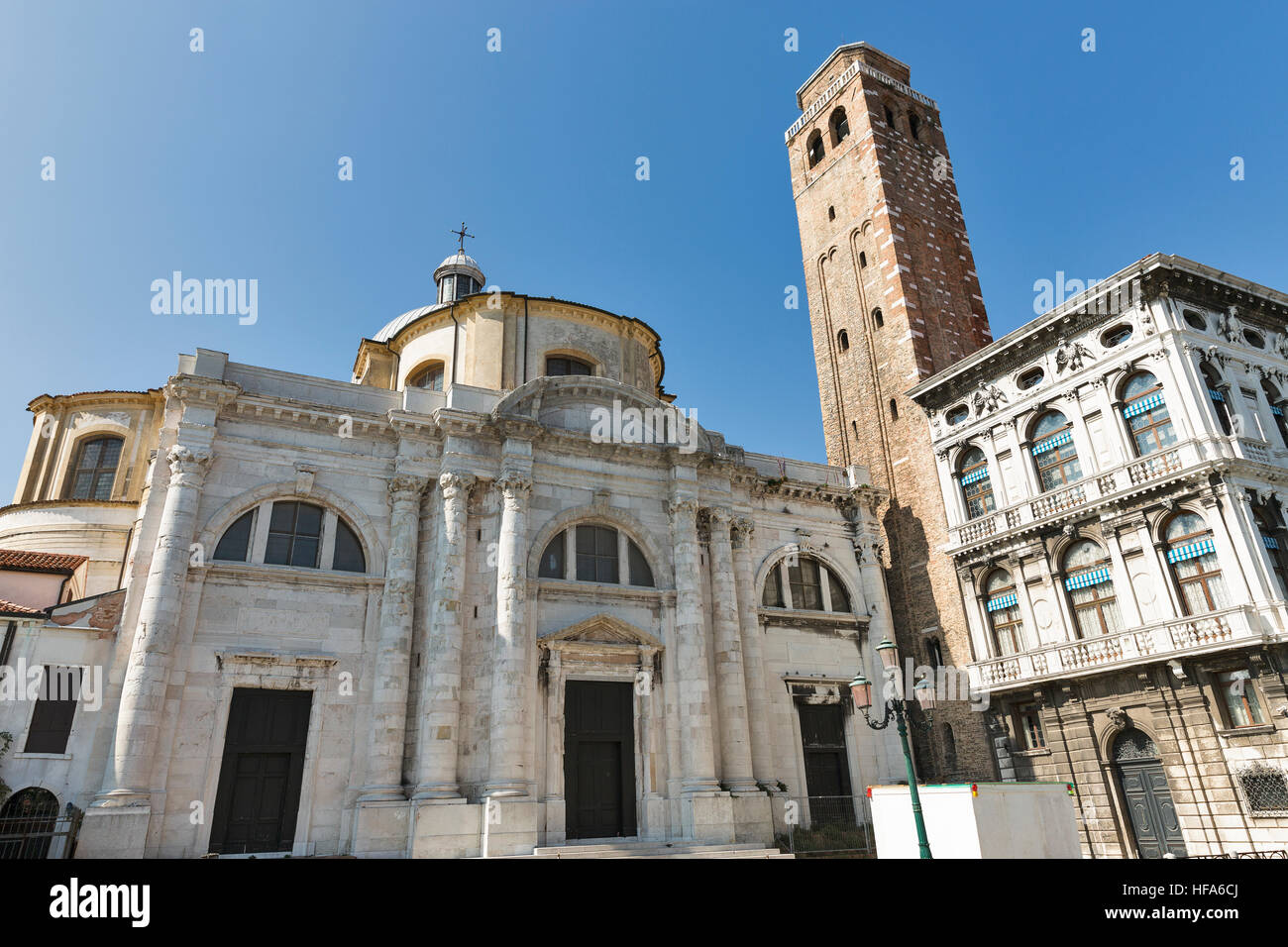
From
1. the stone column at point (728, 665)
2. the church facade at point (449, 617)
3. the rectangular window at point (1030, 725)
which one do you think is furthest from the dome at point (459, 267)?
the rectangular window at point (1030, 725)

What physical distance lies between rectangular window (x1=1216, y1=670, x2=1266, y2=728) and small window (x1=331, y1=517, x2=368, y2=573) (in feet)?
66.1

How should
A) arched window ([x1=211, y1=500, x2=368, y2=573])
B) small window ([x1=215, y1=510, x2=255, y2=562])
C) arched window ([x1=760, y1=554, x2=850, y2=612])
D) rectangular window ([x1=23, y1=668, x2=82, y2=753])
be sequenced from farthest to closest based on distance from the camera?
arched window ([x1=760, y1=554, x2=850, y2=612])
arched window ([x1=211, y1=500, x2=368, y2=573])
small window ([x1=215, y1=510, x2=255, y2=562])
rectangular window ([x1=23, y1=668, x2=82, y2=753])

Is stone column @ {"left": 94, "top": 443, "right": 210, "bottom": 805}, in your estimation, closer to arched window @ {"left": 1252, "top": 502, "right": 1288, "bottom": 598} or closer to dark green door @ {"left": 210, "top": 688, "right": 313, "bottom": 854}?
dark green door @ {"left": 210, "top": 688, "right": 313, "bottom": 854}

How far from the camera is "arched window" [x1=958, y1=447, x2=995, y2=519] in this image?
23922mm

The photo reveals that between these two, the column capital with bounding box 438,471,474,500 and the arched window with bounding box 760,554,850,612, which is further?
the arched window with bounding box 760,554,850,612

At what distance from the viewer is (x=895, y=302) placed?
92.4 feet

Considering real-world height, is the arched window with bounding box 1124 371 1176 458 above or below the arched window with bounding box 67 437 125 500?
below

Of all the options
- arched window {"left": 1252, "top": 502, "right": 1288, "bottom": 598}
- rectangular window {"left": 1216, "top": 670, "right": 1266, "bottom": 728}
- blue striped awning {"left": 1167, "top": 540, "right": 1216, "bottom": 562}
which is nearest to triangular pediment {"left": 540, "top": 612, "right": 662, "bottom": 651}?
blue striped awning {"left": 1167, "top": 540, "right": 1216, "bottom": 562}

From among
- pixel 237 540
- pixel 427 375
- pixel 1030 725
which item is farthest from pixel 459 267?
pixel 1030 725

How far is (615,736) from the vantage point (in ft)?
67.4

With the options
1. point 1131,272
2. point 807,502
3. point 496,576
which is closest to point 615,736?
point 496,576
